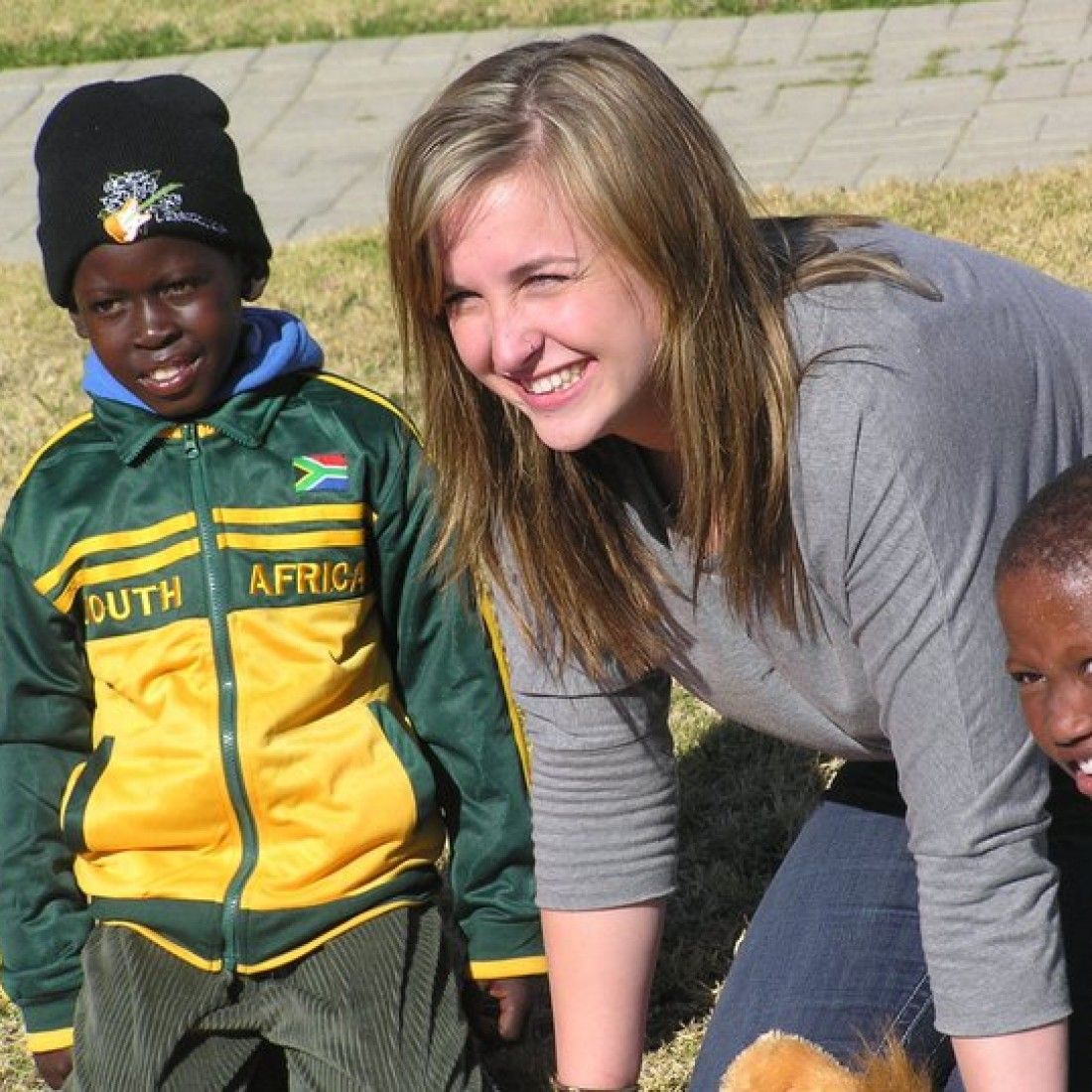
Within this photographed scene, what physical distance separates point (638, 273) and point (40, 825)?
1.33m

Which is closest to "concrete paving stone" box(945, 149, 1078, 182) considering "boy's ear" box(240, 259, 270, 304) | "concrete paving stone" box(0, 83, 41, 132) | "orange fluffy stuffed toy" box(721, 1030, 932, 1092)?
"concrete paving stone" box(0, 83, 41, 132)

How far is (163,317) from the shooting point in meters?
2.94

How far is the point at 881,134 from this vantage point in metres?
7.12

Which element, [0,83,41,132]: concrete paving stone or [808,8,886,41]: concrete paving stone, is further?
[0,83,41,132]: concrete paving stone

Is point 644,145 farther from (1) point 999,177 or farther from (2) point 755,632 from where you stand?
(1) point 999,177

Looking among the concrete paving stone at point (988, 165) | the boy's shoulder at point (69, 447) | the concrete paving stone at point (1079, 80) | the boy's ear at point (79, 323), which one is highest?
the boy's ear at point (79, 323)

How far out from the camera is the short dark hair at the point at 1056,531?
2.31 meters

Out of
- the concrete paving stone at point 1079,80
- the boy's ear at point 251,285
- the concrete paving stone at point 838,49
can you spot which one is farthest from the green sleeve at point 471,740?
the concrete paving stone at point 838,49

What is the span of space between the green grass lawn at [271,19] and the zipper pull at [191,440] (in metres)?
6.05

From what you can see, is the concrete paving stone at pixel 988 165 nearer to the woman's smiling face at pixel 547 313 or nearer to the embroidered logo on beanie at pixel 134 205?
the embroidered logo on beanie at pixel 134 205

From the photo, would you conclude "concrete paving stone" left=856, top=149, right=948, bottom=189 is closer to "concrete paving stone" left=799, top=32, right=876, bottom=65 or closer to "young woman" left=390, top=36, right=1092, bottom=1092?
"concrete paving stone" left=799, top=32, right=876, bottom=65

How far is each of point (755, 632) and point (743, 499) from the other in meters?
0.25

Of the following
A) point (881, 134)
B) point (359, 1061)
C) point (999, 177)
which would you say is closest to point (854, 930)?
point (359, 1061)

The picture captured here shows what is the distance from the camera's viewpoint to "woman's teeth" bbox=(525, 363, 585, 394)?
245cm
